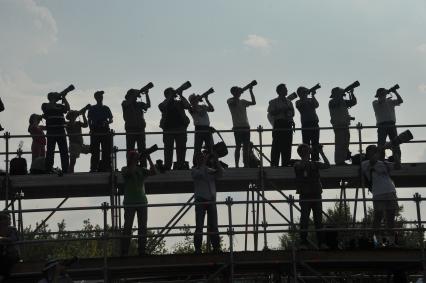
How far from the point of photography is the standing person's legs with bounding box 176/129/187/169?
16.2 metres

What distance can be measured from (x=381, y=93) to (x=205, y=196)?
4.57 metres

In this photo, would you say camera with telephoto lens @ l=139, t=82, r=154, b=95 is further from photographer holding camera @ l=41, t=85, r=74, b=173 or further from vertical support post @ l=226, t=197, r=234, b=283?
vertical support post @ l=226, t=197, r=234, b=283

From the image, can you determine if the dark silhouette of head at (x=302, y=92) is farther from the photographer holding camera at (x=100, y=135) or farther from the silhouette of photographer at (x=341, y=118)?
the photographer holding camera at (x=100, y=135)

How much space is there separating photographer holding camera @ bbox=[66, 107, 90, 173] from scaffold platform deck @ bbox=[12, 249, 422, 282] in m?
2.73

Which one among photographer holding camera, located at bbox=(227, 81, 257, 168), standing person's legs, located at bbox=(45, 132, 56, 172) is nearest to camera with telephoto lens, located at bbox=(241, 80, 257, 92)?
photographer holding camera, located at bbox=(227, 81, 257, 168)

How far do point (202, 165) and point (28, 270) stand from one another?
274 cm

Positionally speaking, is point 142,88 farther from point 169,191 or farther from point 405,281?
point 405,281

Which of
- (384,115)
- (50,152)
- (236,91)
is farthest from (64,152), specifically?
(384,115)

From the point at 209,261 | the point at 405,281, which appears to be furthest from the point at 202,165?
the point at 405,281

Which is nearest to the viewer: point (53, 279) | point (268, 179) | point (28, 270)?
point (53, 279)

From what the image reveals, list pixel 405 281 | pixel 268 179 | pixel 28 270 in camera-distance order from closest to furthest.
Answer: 1. pixel 28 270
2. pixel 405 281
3. pixel 268 179

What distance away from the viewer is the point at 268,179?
53.5 feet

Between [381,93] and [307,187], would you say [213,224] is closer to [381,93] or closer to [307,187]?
[307,187]

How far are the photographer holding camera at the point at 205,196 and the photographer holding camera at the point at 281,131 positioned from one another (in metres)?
2.34
